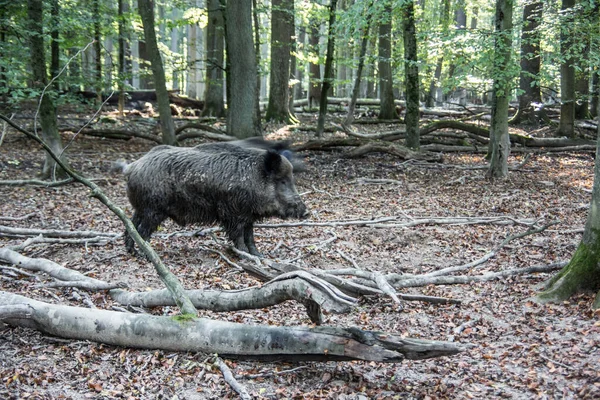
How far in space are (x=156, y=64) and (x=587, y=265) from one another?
10822mm

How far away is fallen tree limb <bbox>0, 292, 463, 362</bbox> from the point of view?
11.8 feet

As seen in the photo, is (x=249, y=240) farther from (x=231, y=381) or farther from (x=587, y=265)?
(x=587, y=265)

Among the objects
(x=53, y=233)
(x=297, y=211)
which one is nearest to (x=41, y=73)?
(x=53, y=233)

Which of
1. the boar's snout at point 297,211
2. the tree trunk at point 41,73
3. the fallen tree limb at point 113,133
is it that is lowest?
the boar's snout at point 297,211

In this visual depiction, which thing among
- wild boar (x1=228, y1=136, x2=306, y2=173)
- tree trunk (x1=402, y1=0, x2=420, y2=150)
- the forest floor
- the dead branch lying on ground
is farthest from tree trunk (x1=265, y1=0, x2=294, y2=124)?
the dead branch lying on ground

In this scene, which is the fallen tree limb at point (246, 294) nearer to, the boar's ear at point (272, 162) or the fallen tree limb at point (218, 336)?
the fallen tree limb at point (218, 336)

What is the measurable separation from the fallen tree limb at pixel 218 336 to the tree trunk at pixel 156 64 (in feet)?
30.8

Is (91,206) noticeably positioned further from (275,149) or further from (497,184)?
(497,184)

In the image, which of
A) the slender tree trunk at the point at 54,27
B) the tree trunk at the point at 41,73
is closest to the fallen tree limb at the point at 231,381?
the tree trunk at the point at 41,73

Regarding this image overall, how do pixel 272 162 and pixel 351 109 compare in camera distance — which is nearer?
pixel 272 162

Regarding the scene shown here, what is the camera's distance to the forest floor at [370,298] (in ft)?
12.7

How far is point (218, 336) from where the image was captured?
411 centimetres

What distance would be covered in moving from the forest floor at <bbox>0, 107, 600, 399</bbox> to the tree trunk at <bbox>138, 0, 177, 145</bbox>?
2040 mm

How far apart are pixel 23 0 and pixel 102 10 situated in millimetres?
4339
